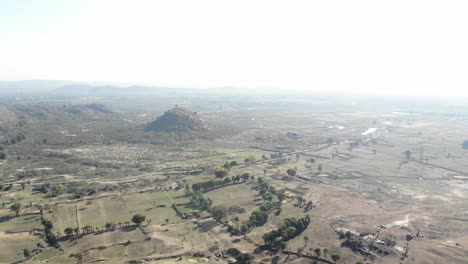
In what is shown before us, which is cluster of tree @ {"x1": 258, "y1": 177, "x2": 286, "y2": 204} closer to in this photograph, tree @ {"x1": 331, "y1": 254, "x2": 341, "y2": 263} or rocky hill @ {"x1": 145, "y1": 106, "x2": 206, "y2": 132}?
tree @ {"x1": 331, "y1": 254, "x2": 341, "y2": 263}

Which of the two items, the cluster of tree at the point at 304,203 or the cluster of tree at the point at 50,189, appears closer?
the cluster of tree at the point at 304,203

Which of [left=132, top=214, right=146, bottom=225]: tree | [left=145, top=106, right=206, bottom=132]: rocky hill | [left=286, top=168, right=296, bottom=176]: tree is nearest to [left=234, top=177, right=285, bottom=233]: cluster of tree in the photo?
[left=286, top=168, right=296, bottom=176]: tree

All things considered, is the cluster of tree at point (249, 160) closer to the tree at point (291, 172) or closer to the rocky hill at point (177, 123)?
the tree at point (291, 172)

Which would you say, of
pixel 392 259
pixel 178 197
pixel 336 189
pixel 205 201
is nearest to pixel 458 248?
pixel 392 259

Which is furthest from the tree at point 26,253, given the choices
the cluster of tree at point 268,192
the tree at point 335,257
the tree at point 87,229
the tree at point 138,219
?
the tree at point 335,257

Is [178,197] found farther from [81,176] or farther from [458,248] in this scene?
[458,248]

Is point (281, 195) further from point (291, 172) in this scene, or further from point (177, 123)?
point (177, 123)

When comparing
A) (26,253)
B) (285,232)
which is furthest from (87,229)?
(285,232)
